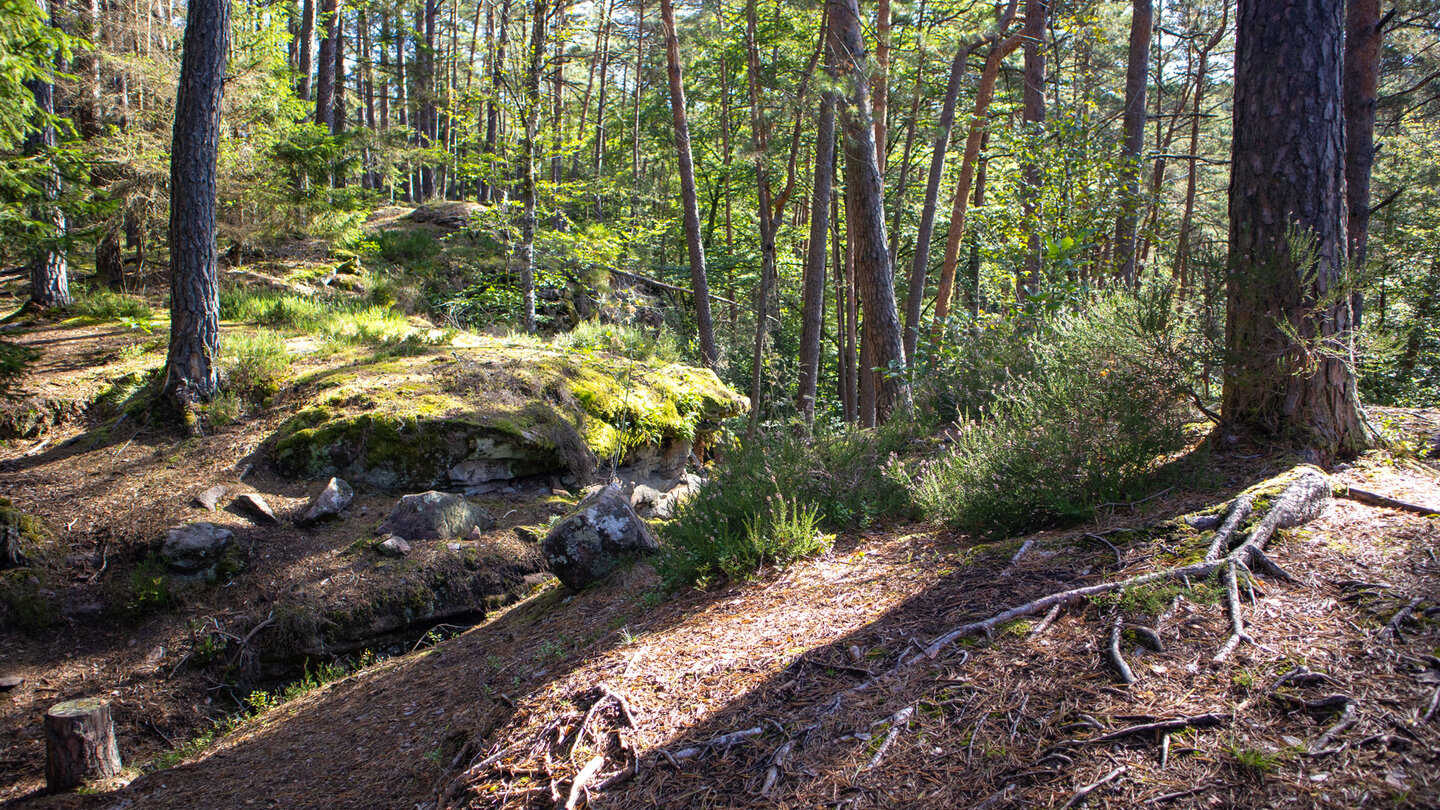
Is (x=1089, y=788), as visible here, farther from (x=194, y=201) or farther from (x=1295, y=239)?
(x=194, y=201)

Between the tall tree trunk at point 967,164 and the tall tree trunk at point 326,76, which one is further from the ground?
the tall tree trunk at point 326,76

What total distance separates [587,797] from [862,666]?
111cm

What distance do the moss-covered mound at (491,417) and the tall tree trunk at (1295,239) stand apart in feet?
19.3

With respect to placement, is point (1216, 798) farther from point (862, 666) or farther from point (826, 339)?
point (826, 339)

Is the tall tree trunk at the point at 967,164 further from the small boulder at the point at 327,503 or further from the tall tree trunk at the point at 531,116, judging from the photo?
the small boulder at the point at 327,503

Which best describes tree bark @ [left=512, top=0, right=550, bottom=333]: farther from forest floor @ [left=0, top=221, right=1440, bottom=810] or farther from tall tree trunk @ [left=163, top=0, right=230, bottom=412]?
forest floor @ [left=0, top=221, right=1440, bottom=810]

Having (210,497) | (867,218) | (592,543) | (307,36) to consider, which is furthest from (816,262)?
(307,36)

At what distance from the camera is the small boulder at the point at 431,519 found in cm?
606

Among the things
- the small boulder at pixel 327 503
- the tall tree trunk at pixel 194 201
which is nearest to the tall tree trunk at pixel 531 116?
the tall tree trunk at pixel 194 201

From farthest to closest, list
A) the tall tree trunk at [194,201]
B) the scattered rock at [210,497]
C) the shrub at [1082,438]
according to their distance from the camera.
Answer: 1. the tall tree trunk at [194,201]
2. the scattered rock at [210,497]
3. the shrub at [1082,438]

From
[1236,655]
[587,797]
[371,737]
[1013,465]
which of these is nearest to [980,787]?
[1236,655]

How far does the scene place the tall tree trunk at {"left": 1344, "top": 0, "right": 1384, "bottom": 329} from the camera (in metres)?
7.82

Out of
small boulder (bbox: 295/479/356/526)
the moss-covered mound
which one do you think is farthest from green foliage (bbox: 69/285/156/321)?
small boulder (bbox: 295/479/356/526)

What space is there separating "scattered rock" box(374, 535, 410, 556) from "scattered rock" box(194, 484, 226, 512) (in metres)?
1.39
